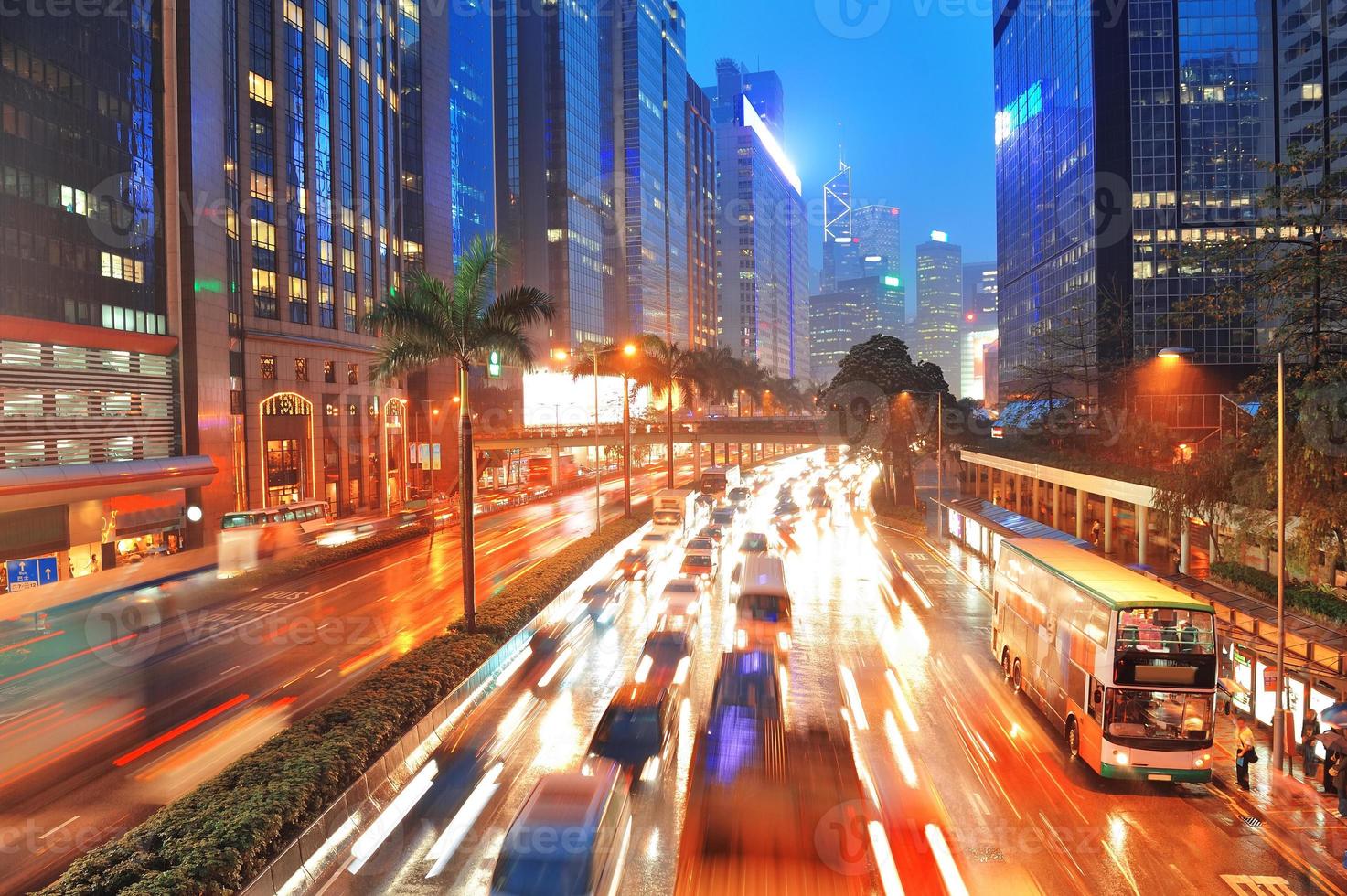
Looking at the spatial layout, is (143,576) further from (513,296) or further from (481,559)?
(513,296)

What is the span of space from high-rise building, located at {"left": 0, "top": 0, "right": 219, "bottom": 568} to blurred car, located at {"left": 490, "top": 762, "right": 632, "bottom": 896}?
100 ft

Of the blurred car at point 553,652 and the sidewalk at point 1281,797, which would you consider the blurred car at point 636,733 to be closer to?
the blurred car at point 553,652

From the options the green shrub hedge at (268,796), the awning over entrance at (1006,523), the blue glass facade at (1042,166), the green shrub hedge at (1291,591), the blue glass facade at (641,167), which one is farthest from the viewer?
the blue glass facade at (641,167)

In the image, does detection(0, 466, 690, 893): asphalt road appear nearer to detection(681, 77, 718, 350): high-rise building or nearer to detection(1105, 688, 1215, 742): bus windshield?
detection(1105, 688, 1215, 742): bus windshield

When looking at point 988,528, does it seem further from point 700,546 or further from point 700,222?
point 700,222

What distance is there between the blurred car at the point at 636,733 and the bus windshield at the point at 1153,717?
8.73 meters

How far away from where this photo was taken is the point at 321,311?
58.5 m

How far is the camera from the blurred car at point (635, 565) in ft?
115

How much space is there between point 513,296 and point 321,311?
140 feet

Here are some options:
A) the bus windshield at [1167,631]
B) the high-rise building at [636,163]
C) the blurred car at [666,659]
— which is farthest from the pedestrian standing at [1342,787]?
the high-rise building at [636,163]

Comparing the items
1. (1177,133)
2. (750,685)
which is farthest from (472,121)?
(750,685)

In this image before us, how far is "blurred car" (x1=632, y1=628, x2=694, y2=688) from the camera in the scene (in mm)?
18016

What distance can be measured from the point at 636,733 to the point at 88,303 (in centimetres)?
3748

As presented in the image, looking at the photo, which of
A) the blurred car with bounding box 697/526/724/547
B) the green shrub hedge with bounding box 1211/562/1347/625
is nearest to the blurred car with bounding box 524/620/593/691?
the blurred car with bounding box 697/526/724/547
